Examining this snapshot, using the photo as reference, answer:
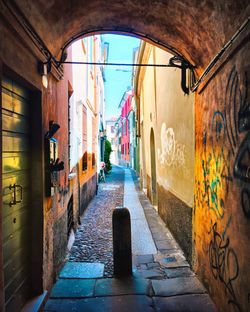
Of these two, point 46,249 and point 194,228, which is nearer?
point 46,249

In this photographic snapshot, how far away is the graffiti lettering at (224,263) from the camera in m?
2.76

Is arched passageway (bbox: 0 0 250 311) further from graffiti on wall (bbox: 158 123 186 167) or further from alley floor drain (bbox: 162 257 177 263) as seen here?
graffiti on wall (bbox: 158 123 186 167)

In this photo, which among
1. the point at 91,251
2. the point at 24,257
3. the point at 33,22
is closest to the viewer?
the point at 33,22

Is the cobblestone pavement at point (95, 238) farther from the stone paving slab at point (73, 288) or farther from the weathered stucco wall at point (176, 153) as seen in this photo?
the weathered stucco wall at point (176, 153)

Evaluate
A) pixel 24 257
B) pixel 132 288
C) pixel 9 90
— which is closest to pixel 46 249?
pixel 24 257

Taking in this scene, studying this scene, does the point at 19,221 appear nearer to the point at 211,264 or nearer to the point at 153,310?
the point at 153,310

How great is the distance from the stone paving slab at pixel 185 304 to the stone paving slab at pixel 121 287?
1.00ft

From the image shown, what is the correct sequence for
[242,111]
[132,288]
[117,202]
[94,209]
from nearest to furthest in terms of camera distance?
[242,111], [132,288], [94,209], [117,202]

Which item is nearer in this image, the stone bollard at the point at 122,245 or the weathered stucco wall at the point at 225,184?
the weathered stucco wall at the point at 225,184

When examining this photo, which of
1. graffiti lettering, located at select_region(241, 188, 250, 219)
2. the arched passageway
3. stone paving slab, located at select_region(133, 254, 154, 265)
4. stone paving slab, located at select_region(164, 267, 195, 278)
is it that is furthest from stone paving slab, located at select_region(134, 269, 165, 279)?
graffiti lettering, located at select_region(241, 188, 250, 219)

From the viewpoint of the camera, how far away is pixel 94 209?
9.22m

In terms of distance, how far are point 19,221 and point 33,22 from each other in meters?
2.25

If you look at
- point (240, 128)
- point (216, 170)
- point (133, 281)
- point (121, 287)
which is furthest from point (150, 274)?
point (240, 128)

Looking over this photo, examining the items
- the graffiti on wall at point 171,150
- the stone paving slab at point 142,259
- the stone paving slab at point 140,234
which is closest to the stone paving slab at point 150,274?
the stone paving slab at point 142,259
